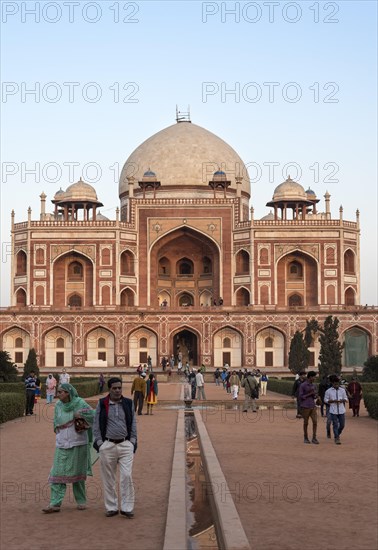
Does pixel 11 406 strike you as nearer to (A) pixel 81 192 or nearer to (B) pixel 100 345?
(B) pixel 100 345

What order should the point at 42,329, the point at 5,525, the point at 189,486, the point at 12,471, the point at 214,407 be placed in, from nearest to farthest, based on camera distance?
the point at 5,525
the point at 189,486
the point at 12,471
the point at 214,407
the point at 42,329

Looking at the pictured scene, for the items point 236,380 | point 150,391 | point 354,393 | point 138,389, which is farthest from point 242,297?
point 138,389

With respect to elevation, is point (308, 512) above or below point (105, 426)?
below

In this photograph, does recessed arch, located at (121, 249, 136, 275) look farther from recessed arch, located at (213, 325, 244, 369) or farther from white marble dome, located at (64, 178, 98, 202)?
recessed arch, located at (213, 325, 244, 369)

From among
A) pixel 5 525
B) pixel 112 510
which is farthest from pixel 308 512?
pixel 5 525

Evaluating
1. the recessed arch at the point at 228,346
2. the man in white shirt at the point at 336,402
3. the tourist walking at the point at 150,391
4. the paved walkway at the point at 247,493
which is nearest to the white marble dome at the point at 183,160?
the recessed arch at the point at 228,346

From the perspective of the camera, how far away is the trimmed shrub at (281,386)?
26522 millimetres

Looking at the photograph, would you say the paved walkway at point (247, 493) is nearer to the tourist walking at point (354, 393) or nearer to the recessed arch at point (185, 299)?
the tourist walking at point (354, 393)

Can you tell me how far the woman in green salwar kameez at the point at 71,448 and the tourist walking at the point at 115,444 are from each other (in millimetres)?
292

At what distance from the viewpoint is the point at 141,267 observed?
4928 centimetres

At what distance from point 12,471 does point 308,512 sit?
3.92m

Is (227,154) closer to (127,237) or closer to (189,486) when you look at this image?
(127,237)

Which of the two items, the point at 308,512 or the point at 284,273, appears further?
the point at 284,273

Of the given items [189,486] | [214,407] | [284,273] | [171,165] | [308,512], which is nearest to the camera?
[308,512]
